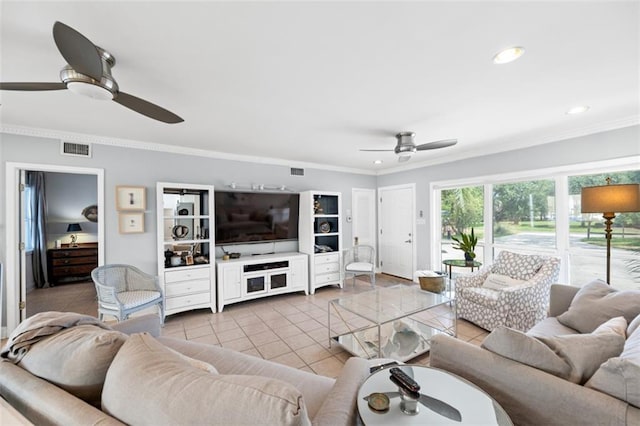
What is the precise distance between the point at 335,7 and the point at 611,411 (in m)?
2.00

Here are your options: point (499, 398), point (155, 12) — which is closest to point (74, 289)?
point (155, 12)

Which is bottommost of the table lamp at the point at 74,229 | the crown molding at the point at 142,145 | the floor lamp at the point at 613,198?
the table lamp at the point at 74,229

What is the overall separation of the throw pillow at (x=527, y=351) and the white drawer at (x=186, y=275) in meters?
3.38

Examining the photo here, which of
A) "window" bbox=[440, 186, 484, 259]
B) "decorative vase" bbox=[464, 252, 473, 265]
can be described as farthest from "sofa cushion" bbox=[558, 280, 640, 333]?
"window" bbox=[440, 186, 484, 259]

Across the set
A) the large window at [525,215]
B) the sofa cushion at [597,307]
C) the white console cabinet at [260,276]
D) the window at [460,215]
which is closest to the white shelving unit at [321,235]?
the white console cabinet at [260,276]

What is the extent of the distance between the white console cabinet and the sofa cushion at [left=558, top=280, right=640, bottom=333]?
3.22m

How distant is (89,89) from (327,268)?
3.89 meters

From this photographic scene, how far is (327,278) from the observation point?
15.5ft

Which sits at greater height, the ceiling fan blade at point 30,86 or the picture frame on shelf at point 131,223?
the ceiling fan blade at point 30,86

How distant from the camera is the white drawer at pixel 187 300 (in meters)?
3.41

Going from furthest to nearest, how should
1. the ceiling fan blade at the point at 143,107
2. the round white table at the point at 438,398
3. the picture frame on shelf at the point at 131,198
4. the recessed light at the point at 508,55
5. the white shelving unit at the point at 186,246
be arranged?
the white shelving unit at the point at 186,246
the picture frame on shelf at the point at 131,198
the ceiling fan blade at the point at 143,107
the recessed light at the point at 508,55
the round white table at the point at 438,398

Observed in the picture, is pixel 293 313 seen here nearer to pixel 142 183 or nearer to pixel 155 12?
pixel 142 183

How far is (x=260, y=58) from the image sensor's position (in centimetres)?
169

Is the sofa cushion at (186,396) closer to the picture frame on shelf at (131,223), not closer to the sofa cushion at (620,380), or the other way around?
the sofa cushion at (620,380)
